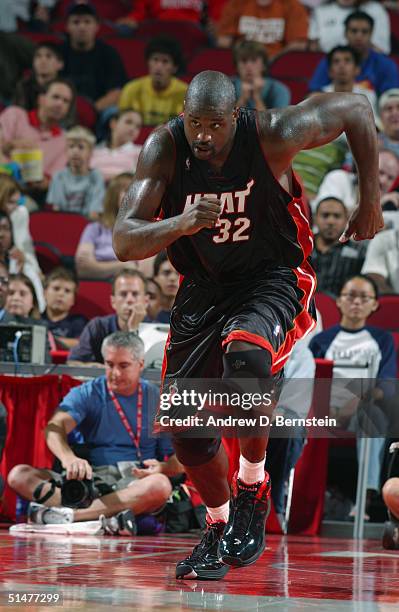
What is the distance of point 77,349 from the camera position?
267 inches

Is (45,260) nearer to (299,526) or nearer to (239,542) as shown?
(299,526)

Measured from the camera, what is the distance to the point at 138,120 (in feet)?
31.6

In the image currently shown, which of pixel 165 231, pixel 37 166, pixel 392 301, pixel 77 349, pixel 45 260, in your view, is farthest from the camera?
pixel 37 166

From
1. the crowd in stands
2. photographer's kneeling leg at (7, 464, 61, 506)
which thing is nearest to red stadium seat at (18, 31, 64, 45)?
the crowd in stands

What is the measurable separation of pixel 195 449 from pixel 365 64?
24.5ft

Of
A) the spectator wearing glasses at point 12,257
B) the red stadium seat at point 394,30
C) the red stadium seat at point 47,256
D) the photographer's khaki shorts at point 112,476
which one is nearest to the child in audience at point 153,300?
the spectator wearing glasses at point 12,257

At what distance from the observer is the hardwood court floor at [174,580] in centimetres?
272

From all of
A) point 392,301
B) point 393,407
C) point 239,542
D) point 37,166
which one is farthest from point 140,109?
point 239,542

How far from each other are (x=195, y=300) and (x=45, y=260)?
536 centimetres

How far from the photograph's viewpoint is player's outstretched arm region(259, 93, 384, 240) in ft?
11.1

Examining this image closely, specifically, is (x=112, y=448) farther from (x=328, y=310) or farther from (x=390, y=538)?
(x=328, y=310)

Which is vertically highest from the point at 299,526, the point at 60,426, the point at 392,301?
the point at 392,301

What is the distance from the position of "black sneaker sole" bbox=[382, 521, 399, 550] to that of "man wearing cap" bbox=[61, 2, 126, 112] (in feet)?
21.2

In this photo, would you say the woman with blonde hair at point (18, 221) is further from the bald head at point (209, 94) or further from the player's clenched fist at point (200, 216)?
the player's clenched fist at point (200, 216)
